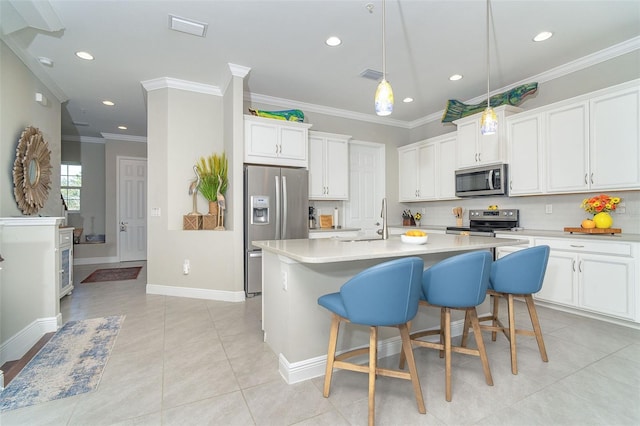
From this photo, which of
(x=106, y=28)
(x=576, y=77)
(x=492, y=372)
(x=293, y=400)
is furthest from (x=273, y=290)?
(x=576, y=77)

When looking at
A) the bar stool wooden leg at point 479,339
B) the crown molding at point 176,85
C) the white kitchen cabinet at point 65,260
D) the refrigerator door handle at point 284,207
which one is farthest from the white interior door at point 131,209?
the bar stool wooden leg at point 479,339

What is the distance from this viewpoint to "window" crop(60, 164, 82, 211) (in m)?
6.91

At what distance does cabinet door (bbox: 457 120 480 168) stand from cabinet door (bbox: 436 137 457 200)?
182 millimetres

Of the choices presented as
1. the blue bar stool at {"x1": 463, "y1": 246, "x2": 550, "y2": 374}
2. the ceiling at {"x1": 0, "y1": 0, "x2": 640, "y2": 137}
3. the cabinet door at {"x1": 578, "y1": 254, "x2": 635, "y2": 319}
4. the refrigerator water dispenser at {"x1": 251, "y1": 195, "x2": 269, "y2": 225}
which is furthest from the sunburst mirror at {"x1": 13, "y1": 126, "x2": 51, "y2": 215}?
the cabinet door at {"x1": 578, "y1": 254, "x2": 635, "y2": 319}

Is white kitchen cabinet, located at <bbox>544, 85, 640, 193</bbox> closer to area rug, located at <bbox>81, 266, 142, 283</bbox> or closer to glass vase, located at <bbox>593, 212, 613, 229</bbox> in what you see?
glass vase, located at <bbox>593, 212, 613, 229</bbox>

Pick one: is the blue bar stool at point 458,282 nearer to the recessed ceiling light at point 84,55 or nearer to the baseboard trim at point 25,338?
the baseboard trim at point 25,338

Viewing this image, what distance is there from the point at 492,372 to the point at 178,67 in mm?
4450

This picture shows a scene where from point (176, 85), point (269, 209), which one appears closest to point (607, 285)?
point (269, 209)

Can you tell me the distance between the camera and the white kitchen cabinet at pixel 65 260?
3.85 m

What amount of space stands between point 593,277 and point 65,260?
20.2 ft

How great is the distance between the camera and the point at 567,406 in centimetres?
176

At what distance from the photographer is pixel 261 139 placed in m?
4.16

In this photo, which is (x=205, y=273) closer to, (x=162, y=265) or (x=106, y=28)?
(x=162, y=265)

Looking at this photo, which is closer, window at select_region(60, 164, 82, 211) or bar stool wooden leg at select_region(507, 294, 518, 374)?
bar stool wooden leg at select_region(507, 294, 518, 374)
